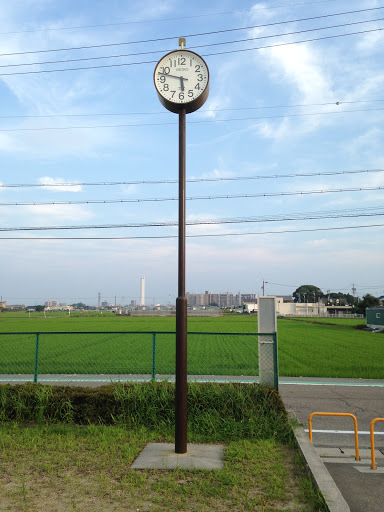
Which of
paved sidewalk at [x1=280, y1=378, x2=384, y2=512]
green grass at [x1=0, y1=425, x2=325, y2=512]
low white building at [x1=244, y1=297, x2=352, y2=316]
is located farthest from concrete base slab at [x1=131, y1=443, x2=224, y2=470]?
low white building at [x1=244, y1=297, x2=352, y2=316]

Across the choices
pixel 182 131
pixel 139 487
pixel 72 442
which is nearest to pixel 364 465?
pixel 139 487

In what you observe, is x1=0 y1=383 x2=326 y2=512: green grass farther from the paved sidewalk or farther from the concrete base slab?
the paved sidewalk

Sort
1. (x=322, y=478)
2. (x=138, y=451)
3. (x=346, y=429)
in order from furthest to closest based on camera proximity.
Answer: (x=346, y=429) → (x=138, y=451) → (x=322, y=478)

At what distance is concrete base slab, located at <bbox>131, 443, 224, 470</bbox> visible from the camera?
4605 mm

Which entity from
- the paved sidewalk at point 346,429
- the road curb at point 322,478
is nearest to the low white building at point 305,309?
the paved sidewalk at point 346,429

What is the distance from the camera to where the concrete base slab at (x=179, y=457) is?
4605mm

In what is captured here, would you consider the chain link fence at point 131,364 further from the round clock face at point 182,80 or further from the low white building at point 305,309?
the low white building at point 305,309

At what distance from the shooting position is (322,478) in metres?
4.04

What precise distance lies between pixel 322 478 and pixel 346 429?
350cm

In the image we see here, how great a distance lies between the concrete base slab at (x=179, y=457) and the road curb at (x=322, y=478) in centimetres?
99

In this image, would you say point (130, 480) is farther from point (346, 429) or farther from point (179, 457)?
point (346, 429)

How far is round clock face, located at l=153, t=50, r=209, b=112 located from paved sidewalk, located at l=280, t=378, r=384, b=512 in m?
5.15

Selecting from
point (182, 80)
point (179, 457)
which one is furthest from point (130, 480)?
point (182, 80)

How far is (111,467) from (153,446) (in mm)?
887
